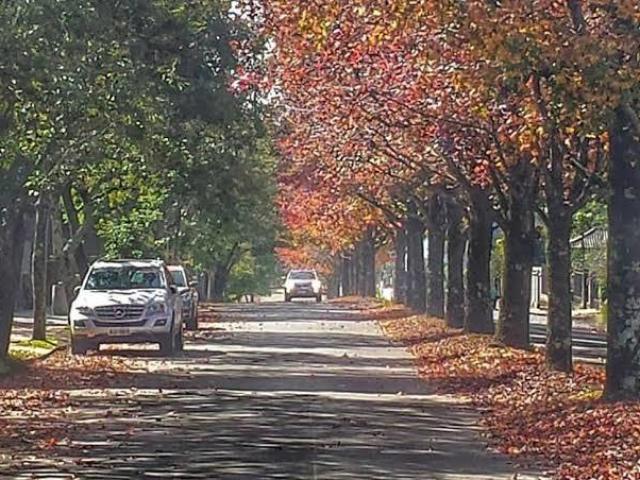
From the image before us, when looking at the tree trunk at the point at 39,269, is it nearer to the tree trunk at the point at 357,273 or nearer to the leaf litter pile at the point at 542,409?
the leaf litter pile at the point at 542,409

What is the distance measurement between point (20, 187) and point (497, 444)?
1203 cm

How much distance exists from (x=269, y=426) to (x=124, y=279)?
1384 centimetres

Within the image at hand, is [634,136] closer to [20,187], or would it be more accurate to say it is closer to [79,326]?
[20,187]

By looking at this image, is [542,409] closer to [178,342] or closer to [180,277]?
[178,342]

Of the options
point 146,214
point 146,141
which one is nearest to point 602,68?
point 146,141

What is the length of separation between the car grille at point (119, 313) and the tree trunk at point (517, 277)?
724 cm

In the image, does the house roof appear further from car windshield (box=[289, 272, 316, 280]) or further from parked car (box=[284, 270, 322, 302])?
car windshield (box=[289, 272, 316, 280])

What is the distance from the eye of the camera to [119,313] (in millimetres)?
29672

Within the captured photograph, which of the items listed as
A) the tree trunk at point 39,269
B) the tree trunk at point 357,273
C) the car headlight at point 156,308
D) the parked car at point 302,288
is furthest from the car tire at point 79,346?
the parked car at point 302,288

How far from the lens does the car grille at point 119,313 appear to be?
29.6 metres

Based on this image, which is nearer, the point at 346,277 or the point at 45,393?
the point at 45,393

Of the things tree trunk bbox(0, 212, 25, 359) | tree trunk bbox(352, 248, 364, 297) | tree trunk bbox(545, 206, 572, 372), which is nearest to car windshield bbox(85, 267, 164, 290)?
tree trunk bbox(0, 212, 25, 359)

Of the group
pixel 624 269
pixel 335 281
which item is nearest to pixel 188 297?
pixel 624 269

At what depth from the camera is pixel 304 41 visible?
21875 mm
